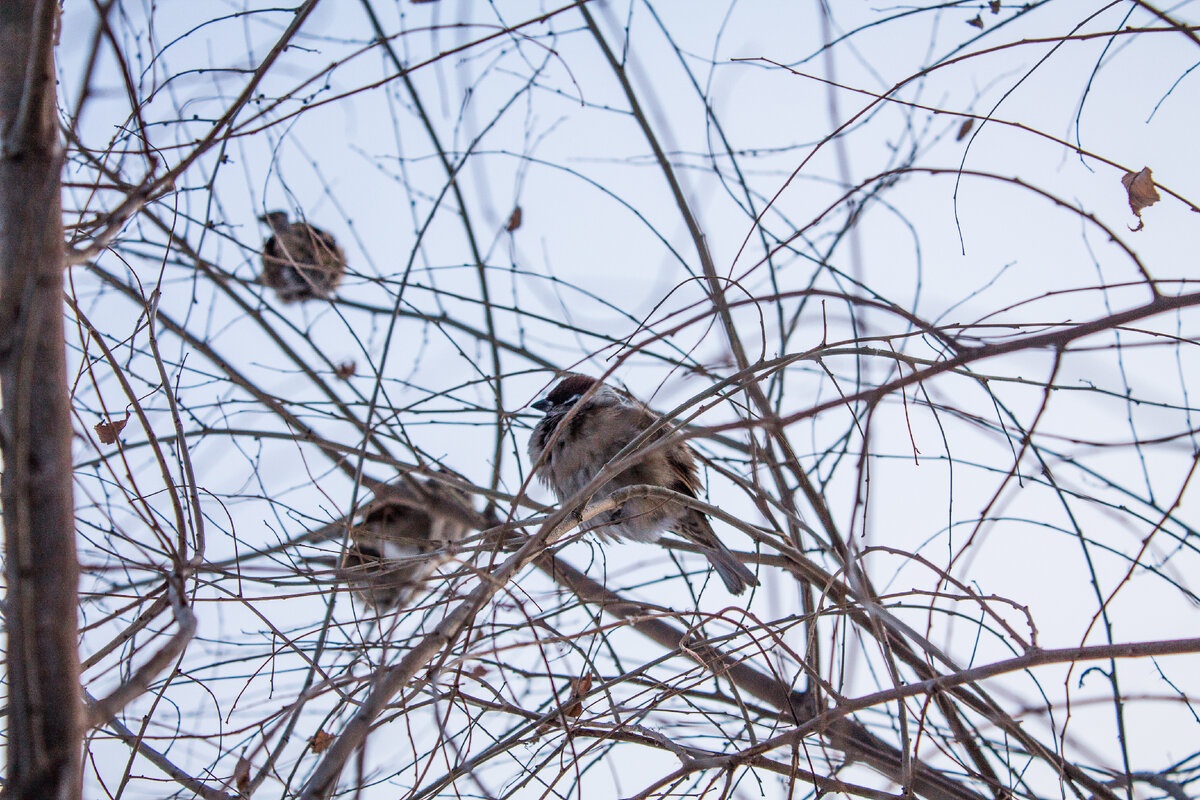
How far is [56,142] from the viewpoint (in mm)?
1397

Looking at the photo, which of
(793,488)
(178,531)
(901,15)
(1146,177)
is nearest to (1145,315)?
(1146,177)

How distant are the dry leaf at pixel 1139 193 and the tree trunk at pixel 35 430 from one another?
77.9 inches

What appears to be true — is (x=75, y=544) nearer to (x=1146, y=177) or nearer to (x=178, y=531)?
(x=178, y=531)

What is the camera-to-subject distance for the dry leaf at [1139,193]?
193cm

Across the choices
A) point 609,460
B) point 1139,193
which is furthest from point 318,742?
point 1139,193

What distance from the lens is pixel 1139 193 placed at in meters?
1.97

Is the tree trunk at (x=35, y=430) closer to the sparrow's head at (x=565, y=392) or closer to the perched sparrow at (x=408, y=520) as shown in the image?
the perched sparrow at (x=408, y=520)

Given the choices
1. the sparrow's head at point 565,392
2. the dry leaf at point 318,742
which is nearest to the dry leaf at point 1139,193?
the dry leaf at point 318,742

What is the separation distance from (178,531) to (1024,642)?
5.38ft

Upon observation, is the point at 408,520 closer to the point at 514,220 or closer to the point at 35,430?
the point at 514,220

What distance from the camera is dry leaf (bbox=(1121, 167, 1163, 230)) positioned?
193 centimetres

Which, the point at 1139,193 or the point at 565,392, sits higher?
the point at 565,392

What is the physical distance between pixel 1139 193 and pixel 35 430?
209 centimetres

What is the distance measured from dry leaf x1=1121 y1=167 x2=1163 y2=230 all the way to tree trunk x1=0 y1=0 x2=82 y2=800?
198cm
